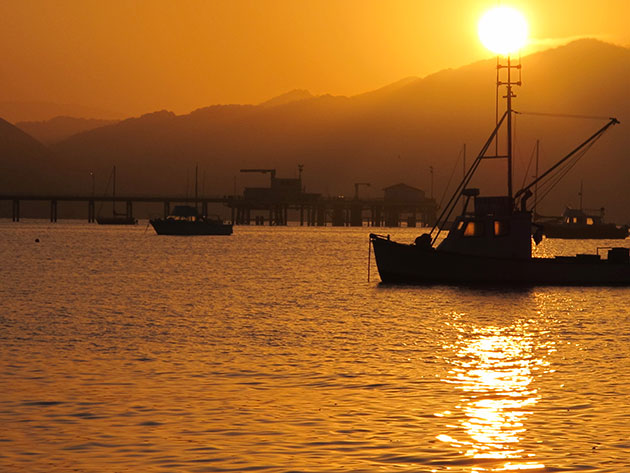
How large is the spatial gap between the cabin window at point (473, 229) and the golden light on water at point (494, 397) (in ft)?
70.4

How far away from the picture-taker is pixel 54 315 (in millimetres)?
40562

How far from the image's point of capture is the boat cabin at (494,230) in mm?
54531

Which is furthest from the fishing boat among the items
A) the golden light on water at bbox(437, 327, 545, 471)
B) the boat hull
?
the golden light on water at bbox(437, 327, 545, 471)

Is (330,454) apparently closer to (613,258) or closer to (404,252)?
(404,252)

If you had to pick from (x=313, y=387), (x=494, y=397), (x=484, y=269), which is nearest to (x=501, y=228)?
(x=484, y=269)

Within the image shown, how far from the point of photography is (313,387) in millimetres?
22500

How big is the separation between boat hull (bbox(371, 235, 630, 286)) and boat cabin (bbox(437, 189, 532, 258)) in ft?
2.50

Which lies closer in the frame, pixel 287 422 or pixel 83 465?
pixel 83 465

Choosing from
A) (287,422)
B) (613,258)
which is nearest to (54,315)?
(287,422)

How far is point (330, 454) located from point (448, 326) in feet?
71.8

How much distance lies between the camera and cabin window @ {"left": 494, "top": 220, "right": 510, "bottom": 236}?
54562 mm

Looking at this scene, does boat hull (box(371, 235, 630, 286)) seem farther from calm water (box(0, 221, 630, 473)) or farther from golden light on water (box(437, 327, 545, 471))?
golden light on water (box(437, 327, 545, 471))

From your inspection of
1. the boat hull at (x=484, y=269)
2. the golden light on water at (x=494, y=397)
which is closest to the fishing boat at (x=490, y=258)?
the boat hull at (x=484, y=269)

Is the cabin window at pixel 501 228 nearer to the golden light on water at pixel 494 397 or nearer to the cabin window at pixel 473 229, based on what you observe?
the cabin window at pixel 473 229
